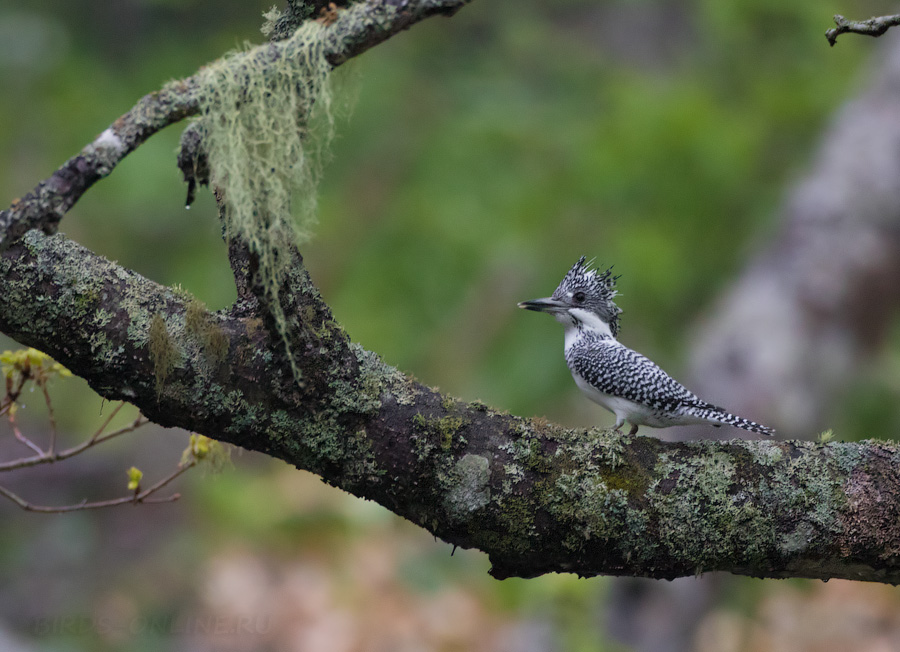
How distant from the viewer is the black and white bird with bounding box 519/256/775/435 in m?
2.82

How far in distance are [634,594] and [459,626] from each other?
2.28m

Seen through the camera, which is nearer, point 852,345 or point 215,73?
point 215,73

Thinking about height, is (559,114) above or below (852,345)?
above

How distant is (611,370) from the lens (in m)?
2.90

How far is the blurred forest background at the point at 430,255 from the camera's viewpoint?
20.2 ft

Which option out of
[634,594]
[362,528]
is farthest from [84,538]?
[634,594]

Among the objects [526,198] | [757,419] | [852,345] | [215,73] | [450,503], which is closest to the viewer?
[215,73]

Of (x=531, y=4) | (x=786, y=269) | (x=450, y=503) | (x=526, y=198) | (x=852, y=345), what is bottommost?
(x=450, y=503)

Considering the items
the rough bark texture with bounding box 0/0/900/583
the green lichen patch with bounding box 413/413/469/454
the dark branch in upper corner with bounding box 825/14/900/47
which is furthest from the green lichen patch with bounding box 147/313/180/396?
the dark branch in upper corner with bounding box 825/14/900/47

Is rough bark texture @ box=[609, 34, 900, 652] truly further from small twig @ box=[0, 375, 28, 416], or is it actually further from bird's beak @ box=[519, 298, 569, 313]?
small twig @ box=[0, 375, 28, 416]

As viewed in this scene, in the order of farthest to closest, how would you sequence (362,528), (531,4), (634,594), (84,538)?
(531,4)
(362,528)
(84,538)
(634,594)

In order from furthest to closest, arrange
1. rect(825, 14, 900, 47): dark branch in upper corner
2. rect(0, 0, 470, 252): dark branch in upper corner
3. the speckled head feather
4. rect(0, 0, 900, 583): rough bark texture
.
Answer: the speckled head feather, rect(825, 14, 900, 47): dark branch in upper corner, rect(0, 0, 900, 583): rough bark texture, rect(0, 0, 470, 252): dark branch in upper corner

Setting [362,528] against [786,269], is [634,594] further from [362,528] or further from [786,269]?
[362,528]

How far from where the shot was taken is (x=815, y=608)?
6.67 metres
